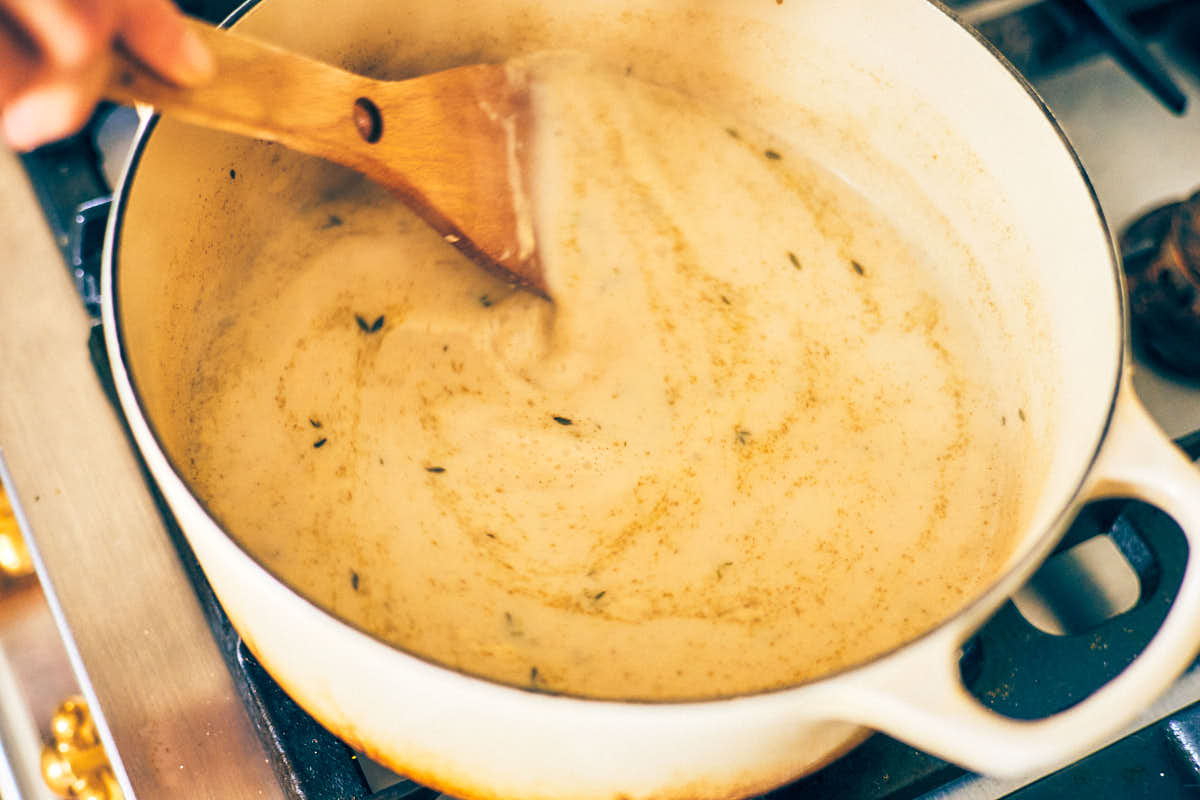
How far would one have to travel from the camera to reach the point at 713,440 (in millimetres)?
699

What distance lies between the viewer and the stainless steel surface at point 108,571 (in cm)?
51

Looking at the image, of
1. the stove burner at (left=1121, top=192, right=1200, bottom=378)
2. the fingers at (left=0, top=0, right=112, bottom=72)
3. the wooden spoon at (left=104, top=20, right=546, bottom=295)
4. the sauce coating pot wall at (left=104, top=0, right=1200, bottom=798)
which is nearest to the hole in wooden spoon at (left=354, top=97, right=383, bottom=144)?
the wooden spoon at (left=104, top=20, right=546, bottom=295)

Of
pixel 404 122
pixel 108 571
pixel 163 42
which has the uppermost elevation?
pixel 163 42

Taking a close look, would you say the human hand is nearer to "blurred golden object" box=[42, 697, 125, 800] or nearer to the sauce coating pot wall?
the sauce coating pot wall

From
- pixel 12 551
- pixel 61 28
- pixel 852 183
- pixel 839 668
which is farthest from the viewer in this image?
pixel 852 183

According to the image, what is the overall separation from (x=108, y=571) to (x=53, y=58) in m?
0.32

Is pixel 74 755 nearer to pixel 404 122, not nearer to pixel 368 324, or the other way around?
pixel 368 324

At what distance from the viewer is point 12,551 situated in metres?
0.66

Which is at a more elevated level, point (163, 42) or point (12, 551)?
point (163, 42)

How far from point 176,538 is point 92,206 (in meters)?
0.27

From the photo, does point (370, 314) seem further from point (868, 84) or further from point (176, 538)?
point (868, 84)

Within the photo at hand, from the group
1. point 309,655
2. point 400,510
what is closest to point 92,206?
point 400,510

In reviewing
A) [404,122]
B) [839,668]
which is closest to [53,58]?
[404,122]

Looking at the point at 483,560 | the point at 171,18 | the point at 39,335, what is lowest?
the point at 483,560
